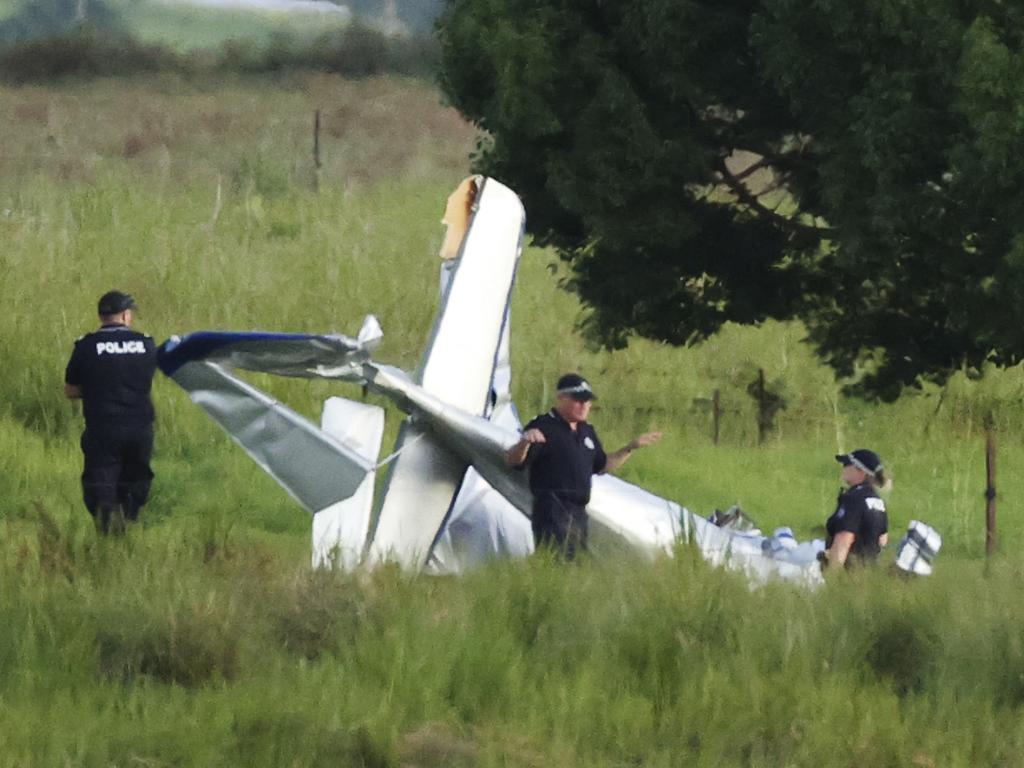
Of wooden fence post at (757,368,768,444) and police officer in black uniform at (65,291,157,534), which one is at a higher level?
wooden fence post at (757,368,768,444)

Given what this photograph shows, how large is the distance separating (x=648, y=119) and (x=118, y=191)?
663 inches

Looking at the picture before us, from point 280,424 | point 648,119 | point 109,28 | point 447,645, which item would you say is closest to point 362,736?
point 447,645

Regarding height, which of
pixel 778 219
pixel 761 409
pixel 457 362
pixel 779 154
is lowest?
pixel 457 362

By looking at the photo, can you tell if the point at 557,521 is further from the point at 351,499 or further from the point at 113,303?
the point at 113,303

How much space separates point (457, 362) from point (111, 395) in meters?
2.35

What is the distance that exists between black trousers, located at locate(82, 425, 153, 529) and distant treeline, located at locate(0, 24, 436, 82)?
4357cm

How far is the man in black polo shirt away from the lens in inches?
503

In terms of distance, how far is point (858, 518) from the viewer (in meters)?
12.8

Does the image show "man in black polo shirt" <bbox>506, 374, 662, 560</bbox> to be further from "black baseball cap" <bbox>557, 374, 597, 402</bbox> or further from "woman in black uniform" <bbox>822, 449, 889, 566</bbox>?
"woman in black uniform" <bbox>822, 449, 889, 566</bbox>

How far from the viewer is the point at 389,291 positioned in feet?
93.9

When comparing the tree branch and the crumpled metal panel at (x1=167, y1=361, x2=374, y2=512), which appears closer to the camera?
the crumpled metal panel at (x1=167, y1=361, x2=374, y2=512)

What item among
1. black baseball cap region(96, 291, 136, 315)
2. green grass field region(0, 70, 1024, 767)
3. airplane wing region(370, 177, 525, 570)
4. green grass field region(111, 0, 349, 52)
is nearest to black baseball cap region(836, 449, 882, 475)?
green grass field region(0, 70, 1024, 767)

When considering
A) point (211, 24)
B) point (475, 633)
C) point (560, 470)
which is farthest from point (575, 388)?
point (211, 24)

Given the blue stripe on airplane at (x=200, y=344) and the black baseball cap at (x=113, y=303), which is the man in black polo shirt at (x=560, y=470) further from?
the black baseball cap at (x=113, y=303)
